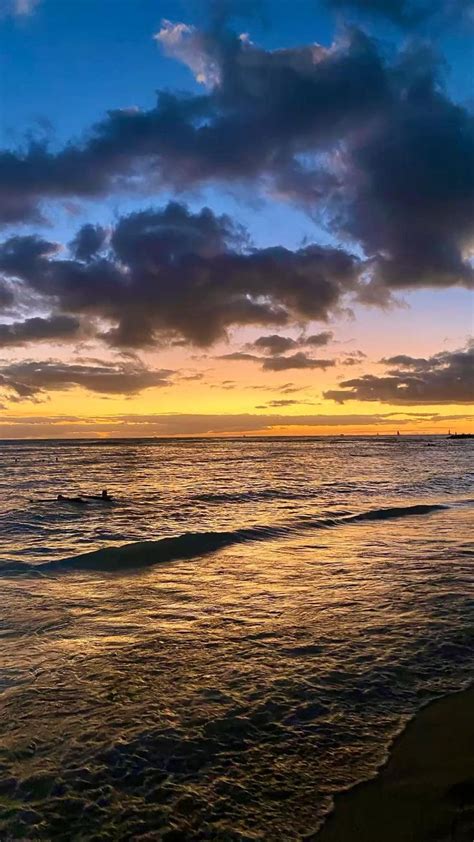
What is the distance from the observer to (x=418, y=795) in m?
4.98

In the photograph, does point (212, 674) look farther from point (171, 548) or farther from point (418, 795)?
point (171, 548)

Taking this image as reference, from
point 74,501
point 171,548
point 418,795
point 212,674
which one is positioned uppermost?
point 418,795

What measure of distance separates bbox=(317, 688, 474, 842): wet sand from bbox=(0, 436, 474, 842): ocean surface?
0.18 metres

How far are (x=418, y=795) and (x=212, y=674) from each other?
143 inches

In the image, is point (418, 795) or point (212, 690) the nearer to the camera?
point (418, 795)

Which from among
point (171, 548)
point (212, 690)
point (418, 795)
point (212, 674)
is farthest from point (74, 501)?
point (418, 795)

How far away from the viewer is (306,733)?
6156mm

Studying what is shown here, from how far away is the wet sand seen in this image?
14.7ft

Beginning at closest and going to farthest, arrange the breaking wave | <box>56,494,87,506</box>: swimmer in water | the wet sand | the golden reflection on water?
the wet sand
the golden reflection on water
the breaking wave
<box>56,494,87,506</box>: swimmer in water

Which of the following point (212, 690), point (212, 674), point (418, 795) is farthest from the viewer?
point (212, 674)

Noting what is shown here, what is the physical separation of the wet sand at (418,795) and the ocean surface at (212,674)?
18 centimetres

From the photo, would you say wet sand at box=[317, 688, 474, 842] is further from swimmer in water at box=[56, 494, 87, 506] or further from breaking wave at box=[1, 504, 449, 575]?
swimmer in water at box=[56, 494, 87, 506]

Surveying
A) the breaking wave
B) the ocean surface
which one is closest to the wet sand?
the ocean surface

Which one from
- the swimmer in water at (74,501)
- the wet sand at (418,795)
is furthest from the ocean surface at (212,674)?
the swimmer in water at (74,501)
